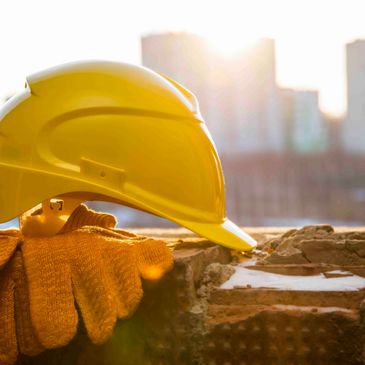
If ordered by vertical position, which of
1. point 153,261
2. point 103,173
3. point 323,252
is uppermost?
point 103,173

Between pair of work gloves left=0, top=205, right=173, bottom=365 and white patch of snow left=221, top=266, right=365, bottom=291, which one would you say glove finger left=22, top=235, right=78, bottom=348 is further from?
white patch of snow left=221, top=266, right=365, bottom=291

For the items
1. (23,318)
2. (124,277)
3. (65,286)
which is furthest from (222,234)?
(23,318)

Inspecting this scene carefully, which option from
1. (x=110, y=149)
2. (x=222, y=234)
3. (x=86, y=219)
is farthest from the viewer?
(x=86, y=219)

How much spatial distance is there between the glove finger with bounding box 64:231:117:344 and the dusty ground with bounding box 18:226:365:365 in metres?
0.14

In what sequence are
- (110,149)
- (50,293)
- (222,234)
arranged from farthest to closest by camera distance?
1. (222,234)
2. (110,149)
3. (50,293)

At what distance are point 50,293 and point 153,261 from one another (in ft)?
1.09

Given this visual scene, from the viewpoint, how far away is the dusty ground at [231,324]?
82.3 inches

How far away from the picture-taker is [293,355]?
6.93 ft

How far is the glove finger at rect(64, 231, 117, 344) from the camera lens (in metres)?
2.04

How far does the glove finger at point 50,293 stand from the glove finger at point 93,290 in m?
0.03

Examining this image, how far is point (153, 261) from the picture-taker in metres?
2.13

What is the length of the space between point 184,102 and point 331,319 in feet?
3.01

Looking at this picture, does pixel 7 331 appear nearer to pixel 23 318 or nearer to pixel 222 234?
pixel 23 318

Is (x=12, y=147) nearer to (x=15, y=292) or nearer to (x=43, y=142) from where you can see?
(x=43, y=142)
